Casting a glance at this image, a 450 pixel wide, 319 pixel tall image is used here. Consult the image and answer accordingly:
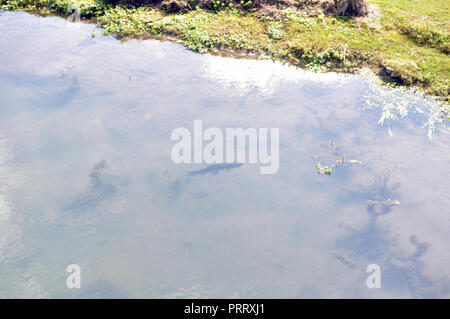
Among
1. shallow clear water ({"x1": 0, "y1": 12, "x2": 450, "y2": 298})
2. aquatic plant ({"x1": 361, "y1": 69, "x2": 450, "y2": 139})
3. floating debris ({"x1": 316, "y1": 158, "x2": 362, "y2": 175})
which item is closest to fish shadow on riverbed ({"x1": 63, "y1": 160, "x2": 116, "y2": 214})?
shallow clear water ({"x1": 0, "y1": 12, "x2": 450, "y2": 298})

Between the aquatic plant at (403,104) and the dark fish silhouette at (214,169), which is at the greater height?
the aquatic plant at (403,104)

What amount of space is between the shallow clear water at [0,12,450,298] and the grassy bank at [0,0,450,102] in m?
1.71

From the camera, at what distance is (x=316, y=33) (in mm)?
13773

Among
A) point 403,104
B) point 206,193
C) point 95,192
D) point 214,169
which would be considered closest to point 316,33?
point 403,104

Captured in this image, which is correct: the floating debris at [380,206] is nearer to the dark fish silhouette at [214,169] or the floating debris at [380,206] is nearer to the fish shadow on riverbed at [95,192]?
the dark fish silhouette at [214,169]

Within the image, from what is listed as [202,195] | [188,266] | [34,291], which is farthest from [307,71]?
[34,291]

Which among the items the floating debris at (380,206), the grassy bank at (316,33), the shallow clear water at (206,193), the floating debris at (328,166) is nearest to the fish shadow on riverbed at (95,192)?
the shallow clear water at (206,193)

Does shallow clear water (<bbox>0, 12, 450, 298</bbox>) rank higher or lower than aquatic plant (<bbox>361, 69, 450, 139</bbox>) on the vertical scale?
lower

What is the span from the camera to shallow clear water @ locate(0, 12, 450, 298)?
675 cm

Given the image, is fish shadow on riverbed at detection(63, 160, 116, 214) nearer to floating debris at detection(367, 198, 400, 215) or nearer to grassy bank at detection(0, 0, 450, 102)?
floating debris at detection(367, 198, 400, 215)

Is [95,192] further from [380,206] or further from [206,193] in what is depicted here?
[380,206]

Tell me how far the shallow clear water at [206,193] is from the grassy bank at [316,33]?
171cm

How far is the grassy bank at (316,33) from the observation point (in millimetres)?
12562

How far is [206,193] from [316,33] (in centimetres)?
938
